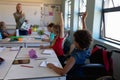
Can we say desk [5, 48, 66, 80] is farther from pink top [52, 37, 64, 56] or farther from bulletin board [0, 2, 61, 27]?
bulletin board [0, 2, 61, 27]

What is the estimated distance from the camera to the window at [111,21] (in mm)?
2750

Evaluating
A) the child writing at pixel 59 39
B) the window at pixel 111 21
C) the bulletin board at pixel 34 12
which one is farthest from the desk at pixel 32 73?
the bulletin board at pixel 34 12

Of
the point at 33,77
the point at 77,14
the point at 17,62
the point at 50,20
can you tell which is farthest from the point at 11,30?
the point at 33,77

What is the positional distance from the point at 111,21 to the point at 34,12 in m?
4.38

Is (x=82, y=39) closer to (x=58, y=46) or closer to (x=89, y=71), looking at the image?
(x=89, y=71)

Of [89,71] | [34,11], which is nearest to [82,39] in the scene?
[89,71]

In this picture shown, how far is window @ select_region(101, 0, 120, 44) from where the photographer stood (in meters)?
2.75

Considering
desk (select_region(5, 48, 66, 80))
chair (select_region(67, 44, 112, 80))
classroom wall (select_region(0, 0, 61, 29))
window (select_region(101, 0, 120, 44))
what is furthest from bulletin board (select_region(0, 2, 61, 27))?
desk (select_region(5, 48, 66, 80))

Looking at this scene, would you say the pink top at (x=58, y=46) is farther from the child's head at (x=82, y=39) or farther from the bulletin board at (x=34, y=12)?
the bulletin board at (x=34, y=12)

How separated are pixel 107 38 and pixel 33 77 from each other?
6.69 feet

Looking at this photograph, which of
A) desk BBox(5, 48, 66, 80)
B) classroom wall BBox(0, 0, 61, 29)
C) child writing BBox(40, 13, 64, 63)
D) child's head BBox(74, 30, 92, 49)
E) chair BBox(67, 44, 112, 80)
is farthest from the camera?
classroom wall BBox(0, 0, 61, 29)

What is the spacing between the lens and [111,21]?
9.89 feet

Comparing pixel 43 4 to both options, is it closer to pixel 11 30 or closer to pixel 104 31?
pixel 11 30

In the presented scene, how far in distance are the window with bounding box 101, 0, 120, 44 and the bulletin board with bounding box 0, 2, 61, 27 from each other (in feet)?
12.9
